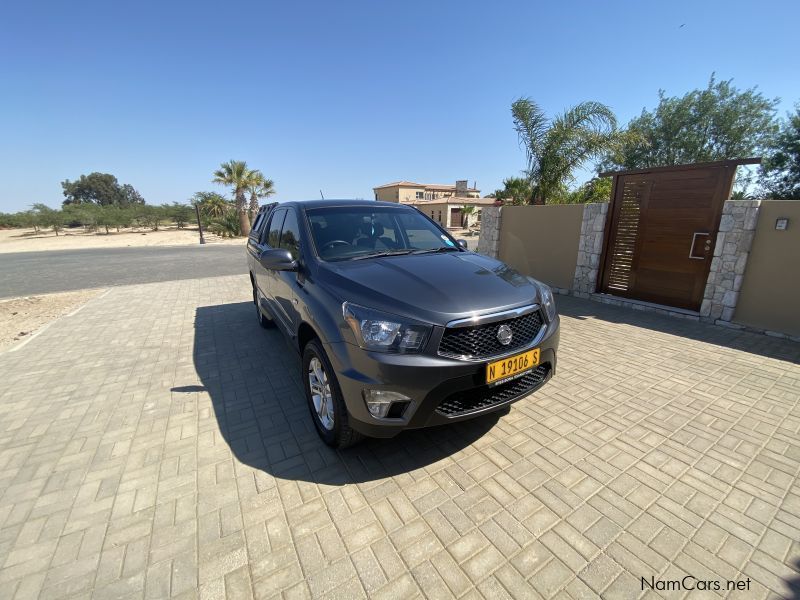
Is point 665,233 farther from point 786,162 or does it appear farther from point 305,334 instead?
point 786,162

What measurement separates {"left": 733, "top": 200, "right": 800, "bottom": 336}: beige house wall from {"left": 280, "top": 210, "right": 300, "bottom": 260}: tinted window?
6.43m

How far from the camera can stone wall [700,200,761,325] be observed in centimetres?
513

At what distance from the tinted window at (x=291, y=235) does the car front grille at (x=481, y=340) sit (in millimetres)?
1755

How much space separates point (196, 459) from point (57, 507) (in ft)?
2.54

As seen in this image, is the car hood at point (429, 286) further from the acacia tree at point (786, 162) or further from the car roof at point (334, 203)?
the acacia tree at point (786, 162)

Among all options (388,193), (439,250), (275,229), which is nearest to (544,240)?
(439,250)

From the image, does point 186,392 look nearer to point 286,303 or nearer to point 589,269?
point 286,303

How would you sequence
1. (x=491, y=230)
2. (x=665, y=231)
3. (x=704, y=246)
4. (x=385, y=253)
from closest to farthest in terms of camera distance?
1. (x=385, y=253)
2. (x=704, y=246)
3. (x=665, y=231)
4. (x=491, y=230)

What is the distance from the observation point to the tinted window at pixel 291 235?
10.9ft

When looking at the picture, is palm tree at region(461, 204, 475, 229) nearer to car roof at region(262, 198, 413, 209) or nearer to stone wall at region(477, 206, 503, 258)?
stone wall at region(477, 206, 503, 258)

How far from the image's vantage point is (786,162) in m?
21.5

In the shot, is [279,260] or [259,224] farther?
[259,224]

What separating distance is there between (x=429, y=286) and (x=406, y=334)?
446 mm

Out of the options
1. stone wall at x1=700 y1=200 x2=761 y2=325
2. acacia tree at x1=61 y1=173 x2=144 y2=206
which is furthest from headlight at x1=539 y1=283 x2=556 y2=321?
acacia tree at x1=61 y1=173 x2=144 y2=206
